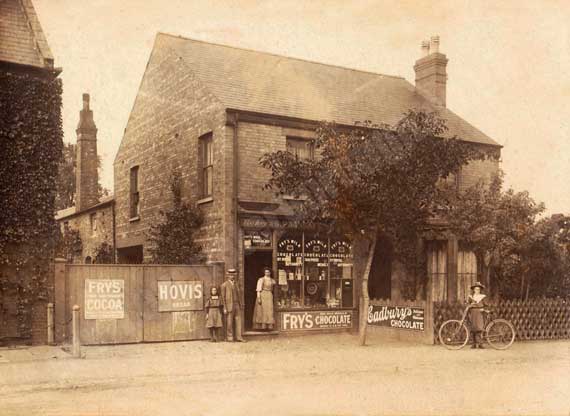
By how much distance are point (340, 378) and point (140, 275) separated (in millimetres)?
6978

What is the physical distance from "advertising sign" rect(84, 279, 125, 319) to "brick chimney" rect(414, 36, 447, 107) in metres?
14.0

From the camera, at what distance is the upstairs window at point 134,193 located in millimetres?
23342

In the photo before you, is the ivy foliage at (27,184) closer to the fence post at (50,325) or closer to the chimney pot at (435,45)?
the fence post at (50,325)

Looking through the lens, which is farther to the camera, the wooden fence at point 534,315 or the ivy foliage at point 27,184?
the wooden fence at point 534,315

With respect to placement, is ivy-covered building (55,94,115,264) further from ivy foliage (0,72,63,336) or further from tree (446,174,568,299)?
tree (446,174,568,299)

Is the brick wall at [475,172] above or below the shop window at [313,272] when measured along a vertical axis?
above

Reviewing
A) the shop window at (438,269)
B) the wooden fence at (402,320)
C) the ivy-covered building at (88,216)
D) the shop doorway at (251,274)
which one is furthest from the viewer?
the ivy-covered building at (88,216)

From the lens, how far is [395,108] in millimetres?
22188

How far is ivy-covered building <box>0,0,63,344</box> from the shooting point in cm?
1502

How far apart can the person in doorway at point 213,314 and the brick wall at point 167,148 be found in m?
1.37

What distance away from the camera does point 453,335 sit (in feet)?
49.5

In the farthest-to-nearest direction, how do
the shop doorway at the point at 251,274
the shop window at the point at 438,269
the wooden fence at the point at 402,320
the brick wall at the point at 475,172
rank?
the brick wall at the point at 475,172, the shop doorway at the point at 251,274, the shop window at the point at 438,269, the wooden fence at the point at 402,320

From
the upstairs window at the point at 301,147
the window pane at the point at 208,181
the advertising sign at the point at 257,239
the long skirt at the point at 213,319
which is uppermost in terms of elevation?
the upstairs window at the point at 301,147

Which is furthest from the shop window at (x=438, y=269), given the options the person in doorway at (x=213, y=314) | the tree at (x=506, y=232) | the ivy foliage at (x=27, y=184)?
the ivy foliage at (x=27, y=184)
